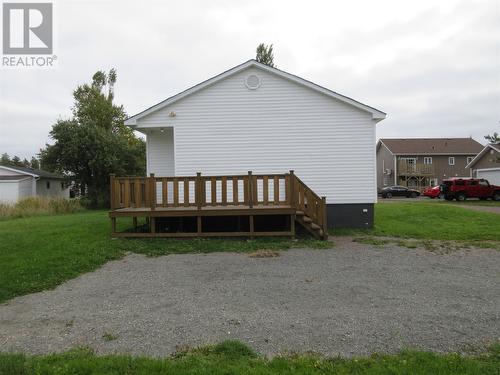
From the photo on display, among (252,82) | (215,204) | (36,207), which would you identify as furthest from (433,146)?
(215,204)

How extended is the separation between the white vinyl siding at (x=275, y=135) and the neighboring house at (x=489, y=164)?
24.0m

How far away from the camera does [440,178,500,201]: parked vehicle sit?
29375 millimetres

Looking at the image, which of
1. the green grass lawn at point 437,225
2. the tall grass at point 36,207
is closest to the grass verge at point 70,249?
the green grass lawn at point 437,225

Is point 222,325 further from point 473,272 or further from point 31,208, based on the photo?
point 31,208

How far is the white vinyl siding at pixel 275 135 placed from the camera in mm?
12312

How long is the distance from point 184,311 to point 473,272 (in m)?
5.33

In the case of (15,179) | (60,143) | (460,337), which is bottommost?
(460,337)

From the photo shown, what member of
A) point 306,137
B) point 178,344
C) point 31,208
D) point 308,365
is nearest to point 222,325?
point 178,344

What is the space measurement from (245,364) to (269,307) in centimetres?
168

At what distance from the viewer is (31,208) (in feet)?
70.4

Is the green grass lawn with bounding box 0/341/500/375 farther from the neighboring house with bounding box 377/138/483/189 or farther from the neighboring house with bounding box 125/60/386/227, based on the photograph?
the neighboring house with bounding box 377/138/483/189

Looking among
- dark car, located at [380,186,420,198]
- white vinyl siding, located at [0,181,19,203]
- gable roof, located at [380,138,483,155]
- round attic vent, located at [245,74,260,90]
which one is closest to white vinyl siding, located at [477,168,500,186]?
dark car, located at [380,186,420,198]

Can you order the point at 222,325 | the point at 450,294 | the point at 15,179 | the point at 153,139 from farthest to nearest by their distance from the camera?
the point at 15,179
the point at 153,139
the point at 450,294
the point at 222,325

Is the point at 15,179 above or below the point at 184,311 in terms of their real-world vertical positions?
above
